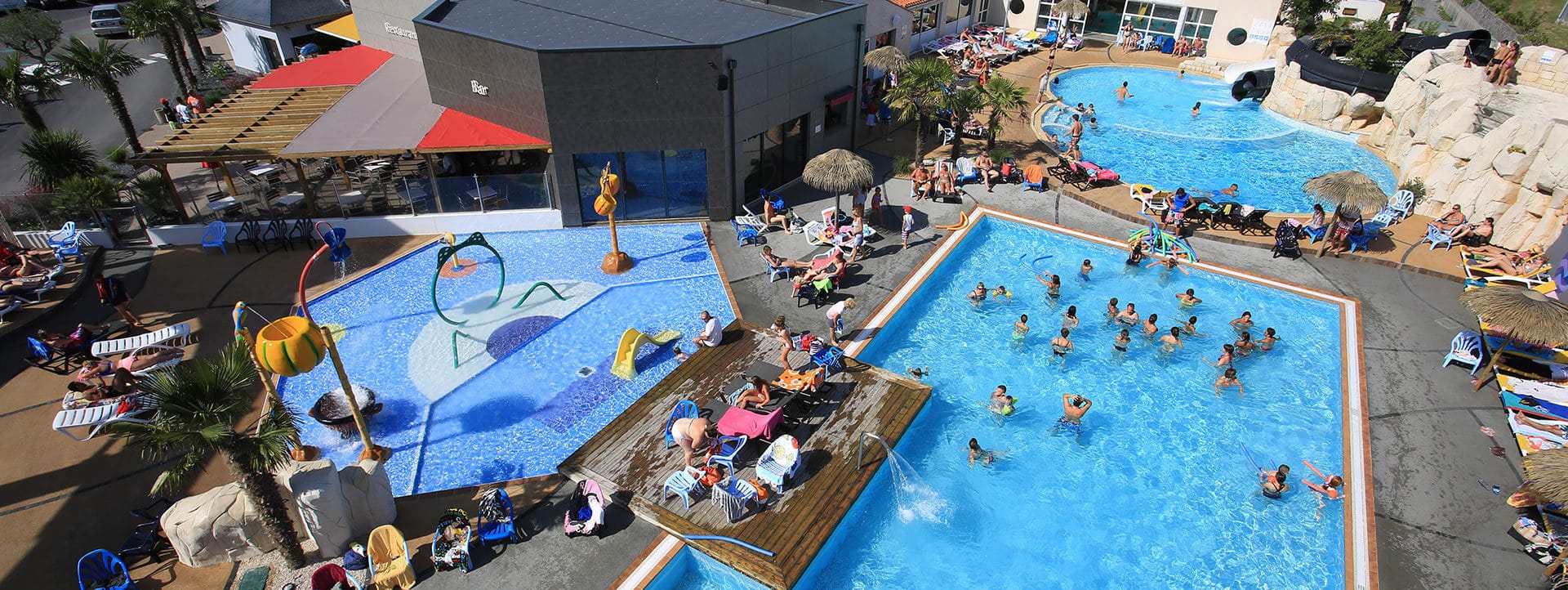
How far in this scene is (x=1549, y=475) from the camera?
11258mm

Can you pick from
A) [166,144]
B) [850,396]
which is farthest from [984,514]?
[166,144]

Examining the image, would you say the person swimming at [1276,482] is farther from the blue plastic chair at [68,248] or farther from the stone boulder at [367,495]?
the blue plastic chair at [68,248]

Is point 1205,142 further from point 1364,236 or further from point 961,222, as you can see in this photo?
point 961,222

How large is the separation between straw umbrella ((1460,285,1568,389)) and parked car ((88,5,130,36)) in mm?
56394

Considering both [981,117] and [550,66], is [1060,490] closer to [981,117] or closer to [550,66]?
[550,66]

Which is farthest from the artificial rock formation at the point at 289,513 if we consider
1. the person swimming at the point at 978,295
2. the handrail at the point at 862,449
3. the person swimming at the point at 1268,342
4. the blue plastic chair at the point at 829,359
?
the person swimming at the point at 1268,342

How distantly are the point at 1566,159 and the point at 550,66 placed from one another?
25.5m

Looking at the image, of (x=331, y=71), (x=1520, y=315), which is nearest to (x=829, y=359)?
(x=1520, y=315)

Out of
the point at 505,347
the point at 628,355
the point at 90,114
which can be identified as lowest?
the point at 90,114

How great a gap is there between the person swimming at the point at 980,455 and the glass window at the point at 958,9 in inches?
1214

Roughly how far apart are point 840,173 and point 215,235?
17132 millimetres

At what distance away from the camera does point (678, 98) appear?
65.6ft

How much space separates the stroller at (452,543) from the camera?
444 inches

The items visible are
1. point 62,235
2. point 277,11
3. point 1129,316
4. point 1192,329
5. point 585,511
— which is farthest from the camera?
point 277,11
